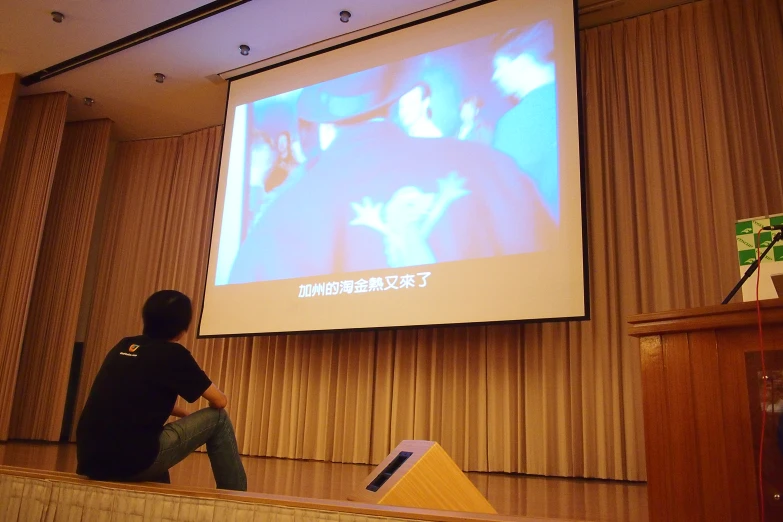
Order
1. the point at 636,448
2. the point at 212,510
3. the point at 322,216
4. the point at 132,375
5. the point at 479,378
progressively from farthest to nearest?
the point at 322,216 < the point at 479,378 < the point at 636,448 < the point at 132,375 < the point at 212,510

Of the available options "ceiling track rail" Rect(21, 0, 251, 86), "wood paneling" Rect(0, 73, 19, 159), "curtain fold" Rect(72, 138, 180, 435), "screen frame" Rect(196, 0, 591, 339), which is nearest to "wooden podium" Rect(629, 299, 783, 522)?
"screen frame" Rect(196, 0, 591, 339)

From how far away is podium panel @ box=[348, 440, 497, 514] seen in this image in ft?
4.68

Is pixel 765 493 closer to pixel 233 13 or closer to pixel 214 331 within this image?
pixel 214 331

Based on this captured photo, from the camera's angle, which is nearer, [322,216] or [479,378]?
[479,378]

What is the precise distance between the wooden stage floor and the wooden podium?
717mm

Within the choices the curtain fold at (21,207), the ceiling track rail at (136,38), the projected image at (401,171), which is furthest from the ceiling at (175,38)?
the projected image at (401,171)

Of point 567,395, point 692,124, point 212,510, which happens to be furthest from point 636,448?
point 212,510

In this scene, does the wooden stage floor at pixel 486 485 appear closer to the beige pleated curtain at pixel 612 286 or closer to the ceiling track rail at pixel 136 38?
the beige pleated curtain at pixel 612 286

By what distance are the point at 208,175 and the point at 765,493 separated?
4601 millimetres

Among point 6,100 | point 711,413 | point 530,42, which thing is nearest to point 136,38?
point 6,100

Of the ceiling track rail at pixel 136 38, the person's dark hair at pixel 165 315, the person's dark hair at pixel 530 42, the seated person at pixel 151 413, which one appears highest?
the ceiling track rail at pixel 136 38

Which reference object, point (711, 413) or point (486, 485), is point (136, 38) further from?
point (711, 413)

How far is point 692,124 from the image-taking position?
321cm

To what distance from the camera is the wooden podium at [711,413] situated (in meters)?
1.08
